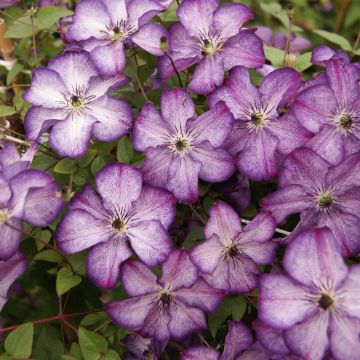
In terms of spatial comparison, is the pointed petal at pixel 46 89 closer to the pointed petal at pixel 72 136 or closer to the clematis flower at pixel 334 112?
the pointed petal at pixel 72 136

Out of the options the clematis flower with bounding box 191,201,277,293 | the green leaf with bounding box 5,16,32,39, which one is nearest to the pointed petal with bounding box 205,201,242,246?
the clematis flower with bounding box 191,201,277,293

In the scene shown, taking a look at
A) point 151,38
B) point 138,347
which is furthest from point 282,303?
point 151,38

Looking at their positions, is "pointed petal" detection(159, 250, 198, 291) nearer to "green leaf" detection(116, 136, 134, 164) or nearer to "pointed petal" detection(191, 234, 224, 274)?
"pointed petal" detection(191, 234, 224, 274)

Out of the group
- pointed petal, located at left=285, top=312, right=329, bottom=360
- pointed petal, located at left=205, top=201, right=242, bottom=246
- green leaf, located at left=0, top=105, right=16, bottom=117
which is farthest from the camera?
green leaf, located at left=0, top=105, right=16, bottom=117

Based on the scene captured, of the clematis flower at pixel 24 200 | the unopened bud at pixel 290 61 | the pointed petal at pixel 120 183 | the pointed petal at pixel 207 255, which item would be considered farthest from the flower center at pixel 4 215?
the unopened bud at pixel 290 61

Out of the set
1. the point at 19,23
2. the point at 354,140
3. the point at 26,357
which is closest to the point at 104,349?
the point at 26,357

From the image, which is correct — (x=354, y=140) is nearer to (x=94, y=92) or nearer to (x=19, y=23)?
(x=94, y=92)
